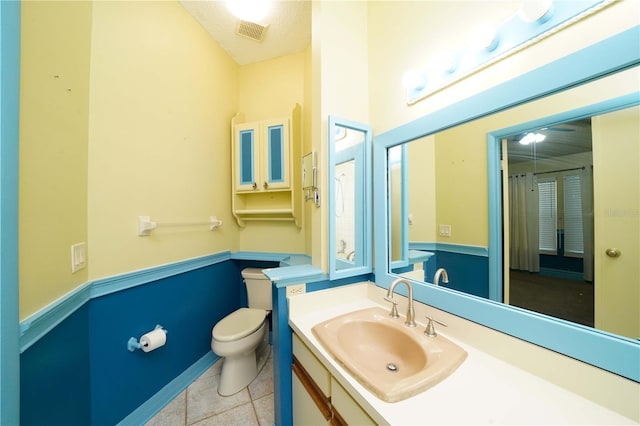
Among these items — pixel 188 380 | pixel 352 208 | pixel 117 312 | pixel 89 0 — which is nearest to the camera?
pixel 89 0

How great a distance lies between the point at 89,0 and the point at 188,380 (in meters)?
2.31

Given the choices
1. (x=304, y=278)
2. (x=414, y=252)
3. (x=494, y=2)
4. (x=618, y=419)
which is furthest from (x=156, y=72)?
(x=618, y=419)

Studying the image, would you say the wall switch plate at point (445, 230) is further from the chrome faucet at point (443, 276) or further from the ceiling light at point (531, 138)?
the ceiling light at point (531, 138)

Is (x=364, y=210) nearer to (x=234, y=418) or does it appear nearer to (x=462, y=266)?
(x=462, y=266)

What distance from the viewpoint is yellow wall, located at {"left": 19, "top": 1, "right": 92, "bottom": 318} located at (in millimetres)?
692

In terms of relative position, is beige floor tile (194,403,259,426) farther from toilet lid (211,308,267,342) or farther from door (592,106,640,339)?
door (592,106,640,339)

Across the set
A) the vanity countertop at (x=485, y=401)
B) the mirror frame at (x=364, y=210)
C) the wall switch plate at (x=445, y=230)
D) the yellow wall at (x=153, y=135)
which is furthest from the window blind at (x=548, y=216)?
the yellow wall at (x=153, y=135)

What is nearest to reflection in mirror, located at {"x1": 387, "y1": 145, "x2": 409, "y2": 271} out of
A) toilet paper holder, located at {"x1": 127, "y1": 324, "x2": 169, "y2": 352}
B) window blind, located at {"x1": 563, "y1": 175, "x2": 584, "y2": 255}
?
window blind, located at {"x1": 563, "y1": 175, "x2": 584, "y2": 255}

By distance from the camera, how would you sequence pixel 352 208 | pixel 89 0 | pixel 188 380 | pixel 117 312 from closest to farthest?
pixel 89 0 → pixel 117 312 → pixel 352 208 → pixel 188 380

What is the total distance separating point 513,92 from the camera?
67 centimetres

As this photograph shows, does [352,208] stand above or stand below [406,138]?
below

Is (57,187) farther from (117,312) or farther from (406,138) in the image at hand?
(406,138)

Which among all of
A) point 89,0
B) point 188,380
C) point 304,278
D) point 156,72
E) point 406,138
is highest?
point 89,0

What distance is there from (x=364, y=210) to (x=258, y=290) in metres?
1.34
